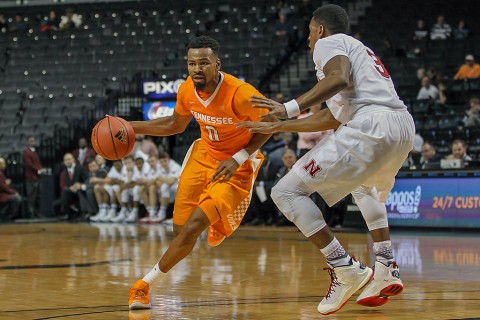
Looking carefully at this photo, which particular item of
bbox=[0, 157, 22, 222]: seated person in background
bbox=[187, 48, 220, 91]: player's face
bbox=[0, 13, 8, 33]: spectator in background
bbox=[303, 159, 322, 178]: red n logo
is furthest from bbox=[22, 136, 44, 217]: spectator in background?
bbox=[303, 159, 322, 178]: red n logo

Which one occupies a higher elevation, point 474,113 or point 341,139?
point 474,113

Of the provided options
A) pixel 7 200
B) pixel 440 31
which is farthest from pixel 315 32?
pixel 440 31

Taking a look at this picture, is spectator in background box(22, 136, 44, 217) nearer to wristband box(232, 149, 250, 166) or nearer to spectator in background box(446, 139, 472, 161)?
spectator in background box(446, 139, 472, 161)

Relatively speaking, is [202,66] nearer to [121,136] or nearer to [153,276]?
[121,136]

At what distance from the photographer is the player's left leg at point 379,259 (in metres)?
6.07

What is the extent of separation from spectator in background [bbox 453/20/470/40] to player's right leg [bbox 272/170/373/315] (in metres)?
15.4

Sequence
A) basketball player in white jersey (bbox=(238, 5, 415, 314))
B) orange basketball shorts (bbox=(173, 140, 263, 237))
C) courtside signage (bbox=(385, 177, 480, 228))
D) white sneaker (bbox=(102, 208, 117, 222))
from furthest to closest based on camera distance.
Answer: white sneaker (bbox=(102, 208, 117, 222)), courtside signage (bbox=(385, 177, 480, 228)), orange basketball shorts (bbox=(173, 140, 263, 237)), basketball player in white jersey (bbox=(238, 5, 415, 314))

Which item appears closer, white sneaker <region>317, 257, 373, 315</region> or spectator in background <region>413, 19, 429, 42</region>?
white sneaker <region>317, 257, 373, 315</region>

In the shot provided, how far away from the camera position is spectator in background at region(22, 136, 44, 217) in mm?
20125

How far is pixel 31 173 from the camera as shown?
2027 cm

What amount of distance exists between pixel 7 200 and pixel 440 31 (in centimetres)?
996

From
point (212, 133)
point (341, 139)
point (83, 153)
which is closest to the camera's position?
point (341, 139)

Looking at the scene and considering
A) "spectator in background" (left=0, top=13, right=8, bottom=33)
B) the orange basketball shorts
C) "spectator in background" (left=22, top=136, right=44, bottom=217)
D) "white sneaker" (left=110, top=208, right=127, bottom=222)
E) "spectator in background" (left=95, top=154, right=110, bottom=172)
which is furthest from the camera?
"spectator in background" (left=0, top=13, right=8, bottom=33)

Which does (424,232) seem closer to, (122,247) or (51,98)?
(122,247)
